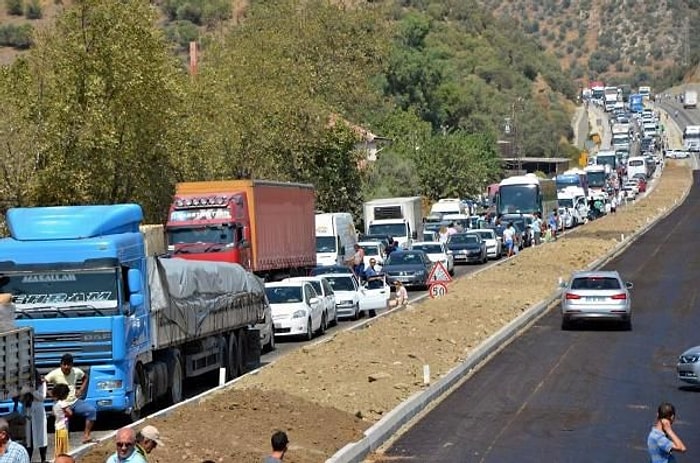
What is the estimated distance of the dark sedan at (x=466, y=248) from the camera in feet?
202

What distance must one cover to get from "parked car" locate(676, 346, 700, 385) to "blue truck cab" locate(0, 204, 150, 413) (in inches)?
376

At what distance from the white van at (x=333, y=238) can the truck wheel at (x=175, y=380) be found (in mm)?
28115

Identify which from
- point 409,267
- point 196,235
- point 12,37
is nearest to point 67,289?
point 196,235

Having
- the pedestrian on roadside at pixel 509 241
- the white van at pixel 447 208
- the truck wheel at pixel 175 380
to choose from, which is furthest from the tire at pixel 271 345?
the white van at pixel 447 208

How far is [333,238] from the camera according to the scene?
5341cm

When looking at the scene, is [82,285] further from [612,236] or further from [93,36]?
[612,236]

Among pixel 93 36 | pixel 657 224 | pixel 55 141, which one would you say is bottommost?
pixel 657 224

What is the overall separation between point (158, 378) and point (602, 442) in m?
7.12

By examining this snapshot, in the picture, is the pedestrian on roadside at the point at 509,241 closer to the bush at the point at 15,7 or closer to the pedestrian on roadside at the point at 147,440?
the pedestrian on roadside at the point at 147,440

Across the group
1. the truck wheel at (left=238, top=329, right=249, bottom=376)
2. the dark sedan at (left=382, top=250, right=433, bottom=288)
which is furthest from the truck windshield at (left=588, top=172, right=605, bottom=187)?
the truck wheel at (left=238, top=329, right=249, bottom=376)

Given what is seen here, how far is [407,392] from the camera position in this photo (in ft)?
78.5

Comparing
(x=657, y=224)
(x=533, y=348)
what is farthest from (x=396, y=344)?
(x=657, y=224)

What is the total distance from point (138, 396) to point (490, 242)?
144ft

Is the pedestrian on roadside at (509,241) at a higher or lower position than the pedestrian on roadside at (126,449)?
lower
